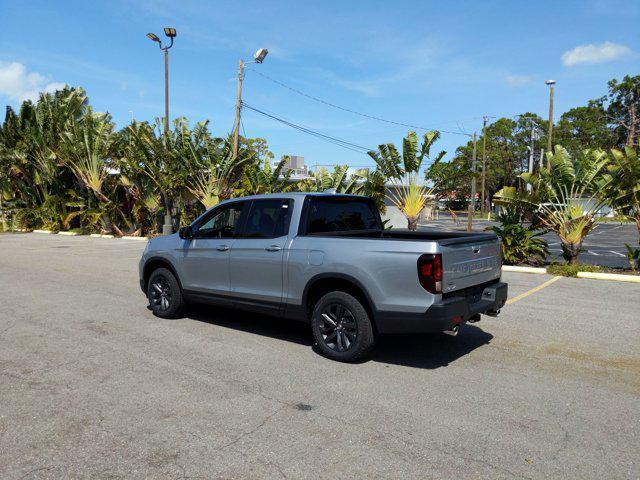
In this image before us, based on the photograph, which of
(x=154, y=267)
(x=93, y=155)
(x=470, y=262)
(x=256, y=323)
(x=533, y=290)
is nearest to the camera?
(x=470, y=262)

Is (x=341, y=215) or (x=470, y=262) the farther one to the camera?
(x=341, y=215)

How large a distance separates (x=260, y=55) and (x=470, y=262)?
733 inches

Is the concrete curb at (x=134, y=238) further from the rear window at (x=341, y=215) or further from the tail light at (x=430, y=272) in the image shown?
the tail light at (x=430, y=272)

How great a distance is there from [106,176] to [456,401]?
25061mm

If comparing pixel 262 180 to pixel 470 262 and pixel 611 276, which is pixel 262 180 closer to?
pixel 611 276

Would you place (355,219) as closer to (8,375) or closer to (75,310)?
(8,375)

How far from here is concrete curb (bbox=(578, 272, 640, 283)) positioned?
36.9ft

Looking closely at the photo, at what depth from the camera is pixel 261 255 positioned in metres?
6.08

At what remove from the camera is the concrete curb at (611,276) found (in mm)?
11242

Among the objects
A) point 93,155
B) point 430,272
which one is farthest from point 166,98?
point 430,272

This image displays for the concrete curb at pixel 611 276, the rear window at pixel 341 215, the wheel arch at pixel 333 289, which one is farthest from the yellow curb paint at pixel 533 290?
the wheel arch at pixel 333 289

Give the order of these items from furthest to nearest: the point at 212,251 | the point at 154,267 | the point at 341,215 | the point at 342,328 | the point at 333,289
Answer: the point at 154,267 < the point at 212,251 < the point at 341,215 < the point at 333,289 < the point at 342,328

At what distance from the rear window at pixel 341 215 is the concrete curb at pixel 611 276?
7305 mm

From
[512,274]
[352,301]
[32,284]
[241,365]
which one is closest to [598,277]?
[512,274]
